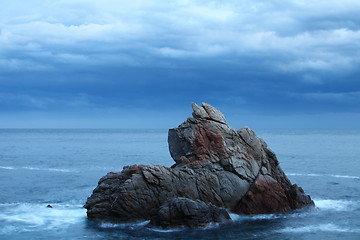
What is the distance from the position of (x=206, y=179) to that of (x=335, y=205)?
Result: 15505 millimetres

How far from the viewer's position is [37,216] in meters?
44.2

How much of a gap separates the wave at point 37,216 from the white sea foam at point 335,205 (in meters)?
23.8

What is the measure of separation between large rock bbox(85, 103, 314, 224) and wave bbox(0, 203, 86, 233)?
250cm

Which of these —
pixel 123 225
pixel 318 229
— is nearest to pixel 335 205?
pixel 318 229

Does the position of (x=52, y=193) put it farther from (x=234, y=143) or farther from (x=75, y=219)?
(x=234, y=143)

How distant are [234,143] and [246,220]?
7.97 m

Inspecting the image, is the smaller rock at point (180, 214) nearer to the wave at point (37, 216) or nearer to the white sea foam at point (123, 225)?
the white sea foam at point (123, 225)

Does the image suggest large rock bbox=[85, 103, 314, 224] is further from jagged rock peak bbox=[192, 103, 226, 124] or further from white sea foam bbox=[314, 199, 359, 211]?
white sea foam bbox=[314, 199, 359, 211]

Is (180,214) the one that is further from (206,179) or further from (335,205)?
(335,205)

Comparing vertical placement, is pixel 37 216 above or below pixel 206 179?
below

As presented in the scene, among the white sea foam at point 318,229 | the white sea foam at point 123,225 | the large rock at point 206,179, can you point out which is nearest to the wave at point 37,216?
the large rock at point 206,179

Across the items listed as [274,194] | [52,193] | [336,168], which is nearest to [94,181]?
[52,193]

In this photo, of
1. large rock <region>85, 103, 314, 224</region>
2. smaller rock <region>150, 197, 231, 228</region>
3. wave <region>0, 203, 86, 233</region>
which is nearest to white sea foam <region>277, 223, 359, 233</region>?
large rock <region>85, 103, 314, 224</region>

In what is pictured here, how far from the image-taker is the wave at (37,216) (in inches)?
1599
